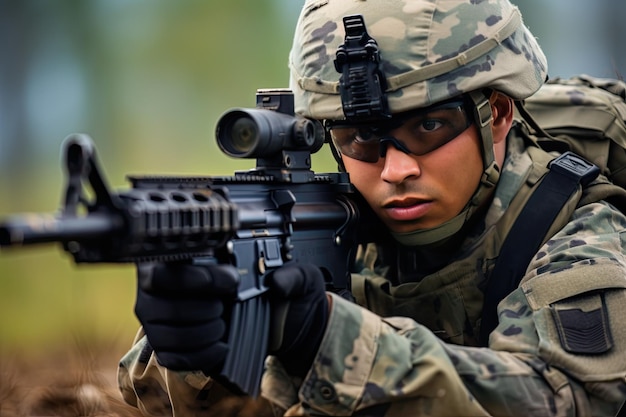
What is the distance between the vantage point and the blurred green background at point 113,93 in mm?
7809

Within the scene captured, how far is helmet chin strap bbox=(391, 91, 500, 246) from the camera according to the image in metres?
4.03

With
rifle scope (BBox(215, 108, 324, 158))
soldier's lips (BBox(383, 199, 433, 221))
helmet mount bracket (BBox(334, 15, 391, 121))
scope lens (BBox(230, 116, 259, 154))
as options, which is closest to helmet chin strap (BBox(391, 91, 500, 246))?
soldier's lips (BBox(383, 199, 433, 221))

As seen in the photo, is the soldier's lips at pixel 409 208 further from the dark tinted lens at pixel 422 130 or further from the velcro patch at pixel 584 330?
the velcro patch at pixel 584 330

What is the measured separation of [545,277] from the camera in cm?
369

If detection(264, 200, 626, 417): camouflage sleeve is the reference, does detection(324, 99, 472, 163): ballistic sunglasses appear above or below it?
above

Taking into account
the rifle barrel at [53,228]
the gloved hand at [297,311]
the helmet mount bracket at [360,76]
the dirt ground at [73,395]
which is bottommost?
the dirt ground at [73,395]

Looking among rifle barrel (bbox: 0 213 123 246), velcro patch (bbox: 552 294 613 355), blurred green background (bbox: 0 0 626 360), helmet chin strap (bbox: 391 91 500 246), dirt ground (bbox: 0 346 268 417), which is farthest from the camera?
blurred green background (bbox: 0 0 626 360)

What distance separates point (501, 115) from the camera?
4254mm

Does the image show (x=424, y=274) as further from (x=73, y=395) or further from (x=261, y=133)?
(x=73, y=395)

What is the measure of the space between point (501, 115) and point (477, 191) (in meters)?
0.35

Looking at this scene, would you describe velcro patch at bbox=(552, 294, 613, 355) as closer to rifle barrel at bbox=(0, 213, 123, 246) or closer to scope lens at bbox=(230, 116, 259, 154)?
scope lens at bbox=(230, 116, 259, 154)

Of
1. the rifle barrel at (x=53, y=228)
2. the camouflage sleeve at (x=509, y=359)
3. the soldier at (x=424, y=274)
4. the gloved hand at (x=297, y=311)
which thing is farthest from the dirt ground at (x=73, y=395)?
the rifle barrel at (x=53, y=228)

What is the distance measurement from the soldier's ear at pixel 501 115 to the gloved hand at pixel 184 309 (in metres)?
1.55

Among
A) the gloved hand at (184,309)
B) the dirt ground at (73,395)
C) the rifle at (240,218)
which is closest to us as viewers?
the rifle at (240,218)
